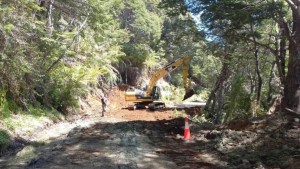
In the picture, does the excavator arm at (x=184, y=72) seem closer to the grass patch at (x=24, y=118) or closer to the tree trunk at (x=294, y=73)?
the grass patch at (x=24, y=118)

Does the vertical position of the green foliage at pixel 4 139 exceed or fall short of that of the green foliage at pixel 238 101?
it falls short

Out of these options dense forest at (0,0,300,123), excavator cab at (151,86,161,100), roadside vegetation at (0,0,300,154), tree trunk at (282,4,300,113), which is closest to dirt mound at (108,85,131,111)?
dense forest at (0,0,300,123)

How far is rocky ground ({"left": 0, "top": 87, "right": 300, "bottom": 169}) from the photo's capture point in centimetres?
798

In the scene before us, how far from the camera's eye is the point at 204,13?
13.7 metres

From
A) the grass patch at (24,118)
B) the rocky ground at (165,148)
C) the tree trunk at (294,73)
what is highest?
the tree trunk at (294,73)

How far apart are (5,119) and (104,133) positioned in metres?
3.14

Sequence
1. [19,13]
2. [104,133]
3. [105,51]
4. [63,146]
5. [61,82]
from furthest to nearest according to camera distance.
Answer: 1. [105,51]
2. [61,82]
3. [104,133]
4. [19,13]
5. [63,146]

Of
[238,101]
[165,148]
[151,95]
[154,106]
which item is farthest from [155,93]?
[165,148]

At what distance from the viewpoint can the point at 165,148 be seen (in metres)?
10.0

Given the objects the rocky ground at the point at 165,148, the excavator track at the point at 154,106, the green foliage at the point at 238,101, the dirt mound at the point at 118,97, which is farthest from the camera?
→ the dirt mound at the point at 118,97

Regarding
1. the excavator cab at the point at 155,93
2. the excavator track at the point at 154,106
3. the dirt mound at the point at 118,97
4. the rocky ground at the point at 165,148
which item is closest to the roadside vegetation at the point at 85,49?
the rocky ground at the point at 165,148

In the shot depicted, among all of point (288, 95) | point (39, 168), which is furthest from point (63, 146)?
point (288, 95)

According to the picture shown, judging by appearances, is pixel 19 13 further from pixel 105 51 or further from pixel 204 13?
pixel 105 51

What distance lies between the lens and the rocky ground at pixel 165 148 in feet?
26.2
